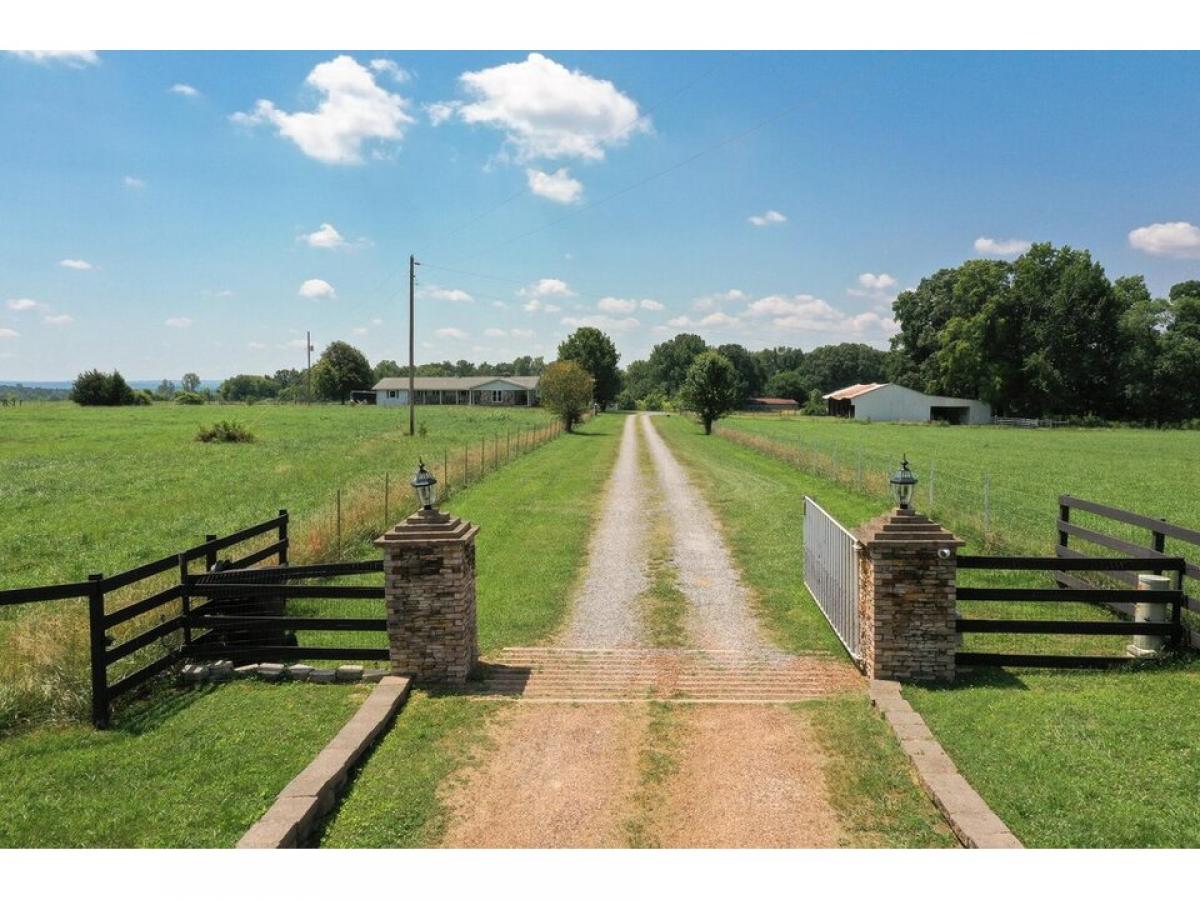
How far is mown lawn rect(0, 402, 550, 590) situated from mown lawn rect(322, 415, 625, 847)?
311 centimetres

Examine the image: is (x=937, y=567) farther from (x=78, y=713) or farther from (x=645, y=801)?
(x=78, y=713)

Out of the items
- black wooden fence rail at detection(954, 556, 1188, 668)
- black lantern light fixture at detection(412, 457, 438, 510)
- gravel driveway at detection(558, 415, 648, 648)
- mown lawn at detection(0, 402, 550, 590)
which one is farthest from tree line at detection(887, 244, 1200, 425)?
black lantern light fixture at detection(412, 457, 438, 510)

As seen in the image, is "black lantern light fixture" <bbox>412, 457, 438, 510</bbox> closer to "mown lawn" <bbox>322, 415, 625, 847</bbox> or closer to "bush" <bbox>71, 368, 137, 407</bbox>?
"mown lawn" <bbox>322, 415, 625, 847</bbox>

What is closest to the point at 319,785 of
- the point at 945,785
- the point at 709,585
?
the point at 945,785

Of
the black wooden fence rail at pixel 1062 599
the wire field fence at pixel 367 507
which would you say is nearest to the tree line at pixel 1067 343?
the wire field fence at pixel 367 507

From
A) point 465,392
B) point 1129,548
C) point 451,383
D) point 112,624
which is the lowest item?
point 112,624

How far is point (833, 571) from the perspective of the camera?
31.1ft

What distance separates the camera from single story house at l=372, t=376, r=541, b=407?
4309 inches

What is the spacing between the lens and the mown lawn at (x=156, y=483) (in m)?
15.4

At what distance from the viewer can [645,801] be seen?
532 centimetres

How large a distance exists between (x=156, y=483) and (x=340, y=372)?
3908 inches

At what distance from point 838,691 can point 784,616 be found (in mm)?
2637

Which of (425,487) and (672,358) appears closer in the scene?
(425,487)

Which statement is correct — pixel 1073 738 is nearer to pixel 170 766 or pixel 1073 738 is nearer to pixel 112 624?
pixel 170 766
